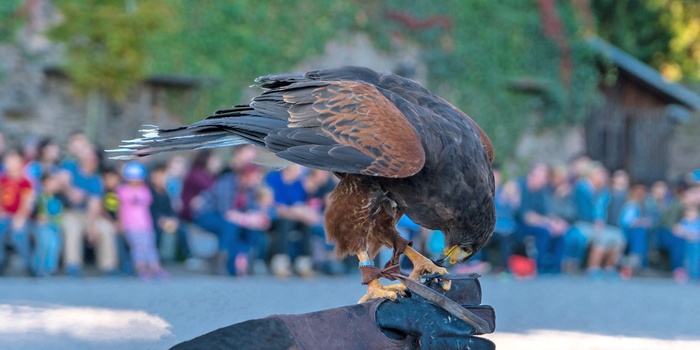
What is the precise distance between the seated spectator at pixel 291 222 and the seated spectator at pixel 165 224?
944 mm

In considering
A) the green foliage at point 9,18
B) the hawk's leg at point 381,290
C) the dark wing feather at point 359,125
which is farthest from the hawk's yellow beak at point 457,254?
the green foliage at point 9,18

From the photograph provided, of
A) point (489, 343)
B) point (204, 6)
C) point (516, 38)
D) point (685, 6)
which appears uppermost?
point (685, 6)

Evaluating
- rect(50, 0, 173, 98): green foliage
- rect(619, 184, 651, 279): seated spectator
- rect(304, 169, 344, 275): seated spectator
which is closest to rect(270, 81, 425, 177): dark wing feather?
rect(304, 169, 344, 275): seated spectator

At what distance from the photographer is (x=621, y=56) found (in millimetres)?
19797

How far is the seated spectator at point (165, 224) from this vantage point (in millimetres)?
9727

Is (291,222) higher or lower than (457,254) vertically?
higher

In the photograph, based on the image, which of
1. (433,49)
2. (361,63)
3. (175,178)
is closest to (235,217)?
(175,178)

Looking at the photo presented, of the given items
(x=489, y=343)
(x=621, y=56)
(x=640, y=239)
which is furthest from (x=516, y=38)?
(x=489, y=343)

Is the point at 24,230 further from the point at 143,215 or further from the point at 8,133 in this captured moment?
the point at 8,133

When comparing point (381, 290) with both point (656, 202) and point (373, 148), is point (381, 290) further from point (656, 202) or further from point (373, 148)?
point (656, 202)

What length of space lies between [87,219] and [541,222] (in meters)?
5.31

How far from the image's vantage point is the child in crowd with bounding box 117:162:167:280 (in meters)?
9.29

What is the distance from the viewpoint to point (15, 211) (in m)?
8.87

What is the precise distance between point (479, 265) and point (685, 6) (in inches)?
611
